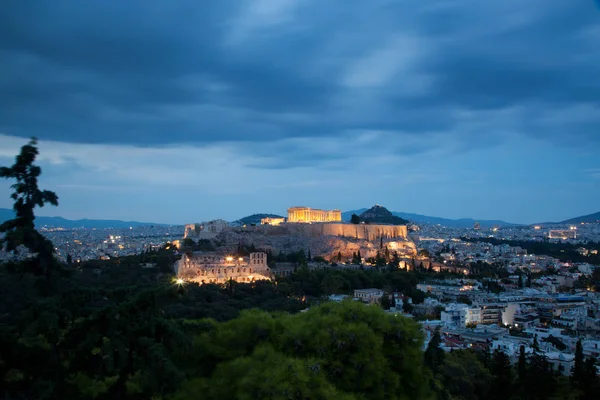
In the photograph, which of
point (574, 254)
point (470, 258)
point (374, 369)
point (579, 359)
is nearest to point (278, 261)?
point (470, 258)

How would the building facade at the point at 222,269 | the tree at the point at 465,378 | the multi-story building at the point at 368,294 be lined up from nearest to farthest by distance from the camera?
the tree at the point at 465,378 < the multi-story building at the point at 368,294 < the building facade at the point at 222,269

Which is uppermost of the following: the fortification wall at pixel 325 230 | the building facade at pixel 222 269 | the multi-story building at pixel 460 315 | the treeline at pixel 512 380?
the fortification wall at pixel 325 230

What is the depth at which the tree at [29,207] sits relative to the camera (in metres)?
7.27

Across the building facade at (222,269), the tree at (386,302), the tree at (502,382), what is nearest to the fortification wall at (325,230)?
the building facade at (222,269)

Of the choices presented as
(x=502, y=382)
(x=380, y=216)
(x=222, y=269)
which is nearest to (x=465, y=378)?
(x=502, y=382)

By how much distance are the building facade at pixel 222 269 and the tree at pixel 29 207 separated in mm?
23763

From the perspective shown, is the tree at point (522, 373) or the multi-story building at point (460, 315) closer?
the tree at point (522, 373)

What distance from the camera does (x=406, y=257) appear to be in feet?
176

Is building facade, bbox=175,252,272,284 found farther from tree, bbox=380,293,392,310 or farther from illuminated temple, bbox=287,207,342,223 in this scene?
illuminated temple, bbox=287,207,342,223

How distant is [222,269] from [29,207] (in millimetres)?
26443

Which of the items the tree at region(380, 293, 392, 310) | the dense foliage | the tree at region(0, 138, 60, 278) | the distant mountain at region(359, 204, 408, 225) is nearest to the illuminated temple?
the distant mountain at region(359, 204, 408, 225)

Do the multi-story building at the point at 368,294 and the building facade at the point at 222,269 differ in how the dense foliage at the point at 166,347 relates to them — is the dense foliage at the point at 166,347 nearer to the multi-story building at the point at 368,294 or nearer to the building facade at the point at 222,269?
the multi-story building at the point at 368,294

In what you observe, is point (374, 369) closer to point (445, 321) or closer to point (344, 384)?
point (344, 384)

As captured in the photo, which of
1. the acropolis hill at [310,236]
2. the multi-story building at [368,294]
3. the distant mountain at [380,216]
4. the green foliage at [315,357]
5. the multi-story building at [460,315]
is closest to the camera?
the green foliage at [315,357]
